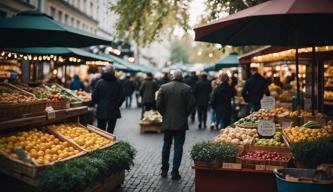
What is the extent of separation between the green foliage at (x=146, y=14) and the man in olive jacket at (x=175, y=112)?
10209mm

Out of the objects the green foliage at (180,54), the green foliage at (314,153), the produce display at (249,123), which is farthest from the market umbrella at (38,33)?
the green foliage at (180,54)

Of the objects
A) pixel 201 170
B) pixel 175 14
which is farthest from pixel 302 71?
pixel 201 170

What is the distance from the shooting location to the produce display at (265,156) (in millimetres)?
7356

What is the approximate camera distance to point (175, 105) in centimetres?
913

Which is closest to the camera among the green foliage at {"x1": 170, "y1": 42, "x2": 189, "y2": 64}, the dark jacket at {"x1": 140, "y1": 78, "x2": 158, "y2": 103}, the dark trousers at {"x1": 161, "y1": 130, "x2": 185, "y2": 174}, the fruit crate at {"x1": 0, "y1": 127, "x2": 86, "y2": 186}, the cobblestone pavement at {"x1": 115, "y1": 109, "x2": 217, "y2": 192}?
the fruit crate at {"x1": 0, "y1": 127, "x2": 86, "y2": 186}

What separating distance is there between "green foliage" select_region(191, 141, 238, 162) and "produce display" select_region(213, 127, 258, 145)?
668mm

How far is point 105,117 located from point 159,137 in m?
5.19

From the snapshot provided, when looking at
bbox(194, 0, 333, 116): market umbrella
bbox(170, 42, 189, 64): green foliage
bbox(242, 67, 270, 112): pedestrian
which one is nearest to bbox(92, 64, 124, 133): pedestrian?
bbox(194, 0, 333, 116): market umbrella

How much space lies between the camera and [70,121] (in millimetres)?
9492

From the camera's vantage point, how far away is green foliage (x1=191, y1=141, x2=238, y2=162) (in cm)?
731

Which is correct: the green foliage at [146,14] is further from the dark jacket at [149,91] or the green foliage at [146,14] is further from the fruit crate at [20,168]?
the fruit crate at [20,168]

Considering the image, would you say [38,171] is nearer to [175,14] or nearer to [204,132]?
[204,132]

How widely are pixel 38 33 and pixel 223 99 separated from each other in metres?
7.49

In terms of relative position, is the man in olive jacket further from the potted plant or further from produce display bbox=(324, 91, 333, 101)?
produce display bbox=(324, 91, 333, 101)
